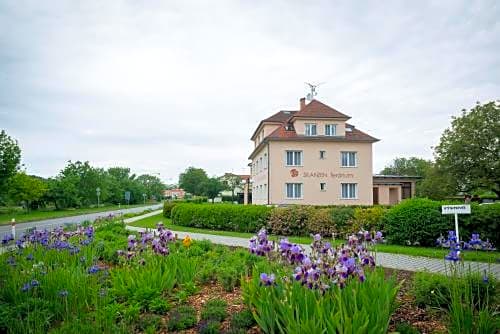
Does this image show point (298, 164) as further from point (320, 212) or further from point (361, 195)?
point (320, 212)

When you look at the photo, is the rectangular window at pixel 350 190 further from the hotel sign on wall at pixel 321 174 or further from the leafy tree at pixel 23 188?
the leafy tree at pixel 23 188

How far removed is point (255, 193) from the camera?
40688mm

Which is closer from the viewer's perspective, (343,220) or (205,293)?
(205,293)

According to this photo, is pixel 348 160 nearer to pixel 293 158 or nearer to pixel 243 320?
pixel 293 158

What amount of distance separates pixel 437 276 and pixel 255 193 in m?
35.9

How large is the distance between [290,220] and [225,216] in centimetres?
437

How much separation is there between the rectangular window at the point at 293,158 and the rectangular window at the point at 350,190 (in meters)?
4.36

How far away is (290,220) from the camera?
15961mm

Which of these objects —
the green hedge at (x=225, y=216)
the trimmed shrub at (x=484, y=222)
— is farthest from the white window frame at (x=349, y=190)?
the trimmed shrub at (x=484, y=222)

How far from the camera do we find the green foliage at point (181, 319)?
4.34 m

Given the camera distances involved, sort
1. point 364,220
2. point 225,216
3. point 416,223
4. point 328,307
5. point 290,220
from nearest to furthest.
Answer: point 328,307 → point 416,223 → point 364,220 → point 290,220 → point 225,216

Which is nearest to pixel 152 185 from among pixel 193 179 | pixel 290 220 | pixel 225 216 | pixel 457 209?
pixel 193 179

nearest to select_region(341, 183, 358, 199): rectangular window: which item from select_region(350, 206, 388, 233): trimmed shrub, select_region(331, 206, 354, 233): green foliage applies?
select_region(331, 206, 354, 233): green foliage

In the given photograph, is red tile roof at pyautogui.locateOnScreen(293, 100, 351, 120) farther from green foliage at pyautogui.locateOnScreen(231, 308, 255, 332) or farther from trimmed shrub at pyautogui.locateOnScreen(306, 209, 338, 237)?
green foliage at pyautogui.locateOnScreen(231, 308, 255, 332)
